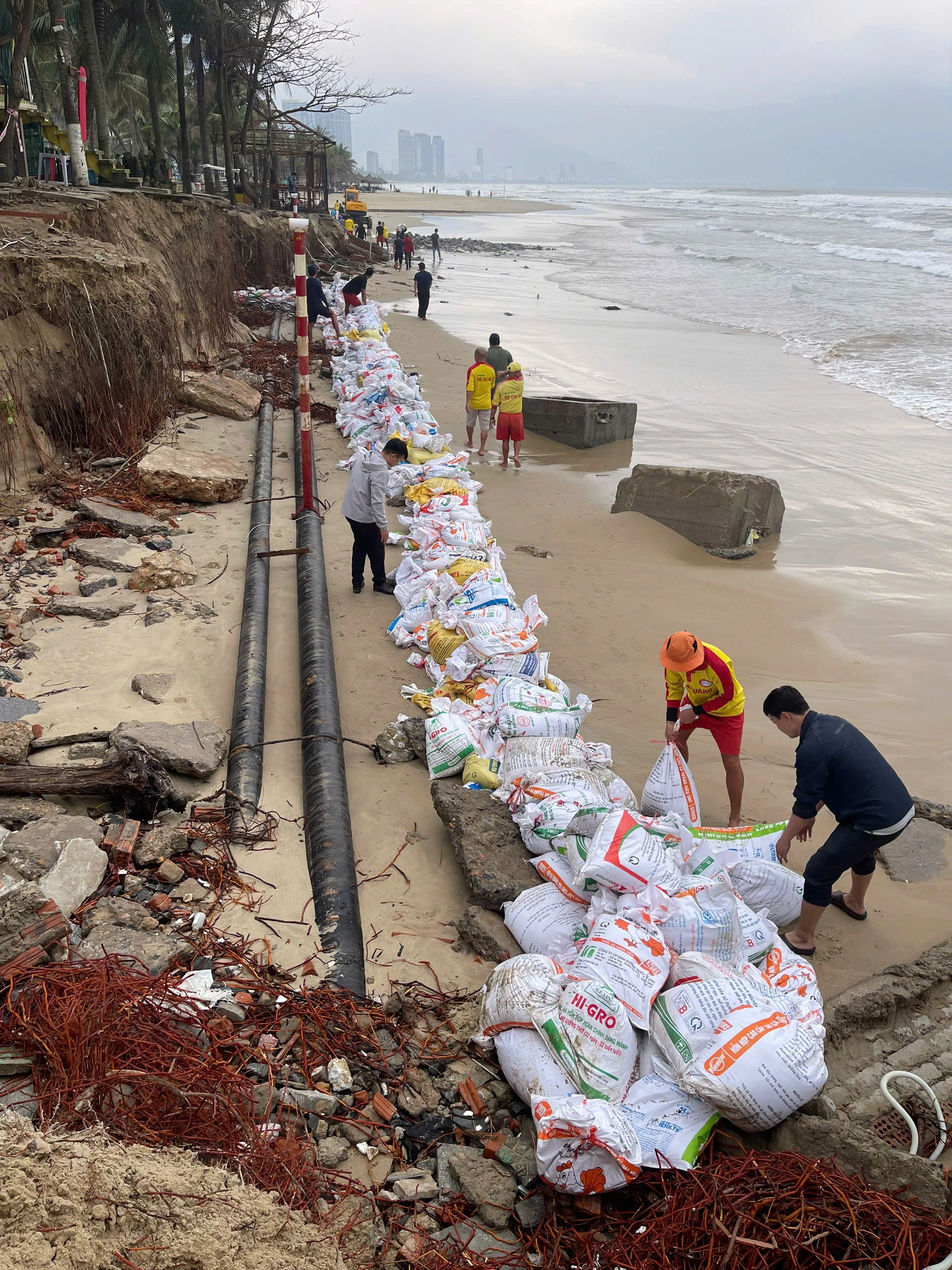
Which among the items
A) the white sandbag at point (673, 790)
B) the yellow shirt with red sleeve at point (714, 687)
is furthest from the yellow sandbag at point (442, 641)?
the white sandbag at point (673, 790)

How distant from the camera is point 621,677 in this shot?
18.4 feet

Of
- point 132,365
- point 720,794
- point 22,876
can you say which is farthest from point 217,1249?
point 132,365

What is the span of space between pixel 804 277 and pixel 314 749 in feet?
95.1

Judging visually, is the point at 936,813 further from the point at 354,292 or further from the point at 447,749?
the point at 354,292

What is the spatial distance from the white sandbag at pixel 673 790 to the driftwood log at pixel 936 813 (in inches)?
49.4

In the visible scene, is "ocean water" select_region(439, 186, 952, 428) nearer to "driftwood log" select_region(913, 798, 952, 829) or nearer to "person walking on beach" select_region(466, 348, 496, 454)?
"person walking on beach" select_region(466, 348, 496, 454)

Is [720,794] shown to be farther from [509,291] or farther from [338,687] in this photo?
[509,291]

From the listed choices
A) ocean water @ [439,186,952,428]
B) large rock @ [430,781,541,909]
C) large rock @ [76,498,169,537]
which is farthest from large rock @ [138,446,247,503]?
ocean water @ [439,186,952,428]

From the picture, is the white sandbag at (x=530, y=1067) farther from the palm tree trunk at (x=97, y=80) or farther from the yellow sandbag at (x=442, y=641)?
the palm tree trunk at (x=97, y=80)

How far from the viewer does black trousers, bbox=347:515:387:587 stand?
6.22 meters

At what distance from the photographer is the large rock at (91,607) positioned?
5.31 meters

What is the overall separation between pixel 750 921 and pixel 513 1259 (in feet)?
4.84

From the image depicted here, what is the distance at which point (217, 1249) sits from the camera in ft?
6.36

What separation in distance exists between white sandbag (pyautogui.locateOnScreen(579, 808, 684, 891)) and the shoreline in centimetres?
63
